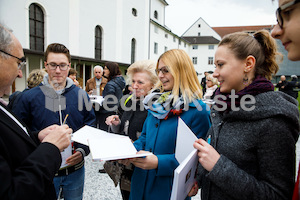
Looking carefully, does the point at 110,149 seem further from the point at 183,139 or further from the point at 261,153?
the point at 261,153

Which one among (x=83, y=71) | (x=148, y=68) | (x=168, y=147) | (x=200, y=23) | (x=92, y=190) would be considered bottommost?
(x=92, y=190)

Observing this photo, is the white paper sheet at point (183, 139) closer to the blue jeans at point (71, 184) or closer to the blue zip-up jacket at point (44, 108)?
the blue zip-up jacket at point (44, 108)

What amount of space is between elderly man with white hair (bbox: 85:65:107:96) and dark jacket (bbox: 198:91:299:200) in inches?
179

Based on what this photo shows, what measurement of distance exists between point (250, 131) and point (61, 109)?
1.75 metres

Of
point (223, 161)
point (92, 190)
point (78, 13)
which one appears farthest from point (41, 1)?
point (223, 161)

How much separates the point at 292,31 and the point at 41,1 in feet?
44.5

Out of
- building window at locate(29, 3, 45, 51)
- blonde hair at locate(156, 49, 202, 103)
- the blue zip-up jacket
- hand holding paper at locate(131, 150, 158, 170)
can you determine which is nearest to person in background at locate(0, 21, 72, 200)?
hand holding paper at locate(131, 150, 158, 170)

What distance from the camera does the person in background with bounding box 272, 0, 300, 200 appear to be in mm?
803

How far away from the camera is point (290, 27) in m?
0.83

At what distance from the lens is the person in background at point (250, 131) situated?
96 cm

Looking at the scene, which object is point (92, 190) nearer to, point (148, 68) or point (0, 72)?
point (148, 68)

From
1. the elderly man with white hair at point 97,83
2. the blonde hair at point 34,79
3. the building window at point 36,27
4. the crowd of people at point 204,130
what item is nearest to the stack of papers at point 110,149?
the crowd of people at point 204,130

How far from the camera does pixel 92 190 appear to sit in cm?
319

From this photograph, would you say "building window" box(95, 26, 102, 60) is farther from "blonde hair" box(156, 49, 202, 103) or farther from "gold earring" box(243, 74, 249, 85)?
"gold earring" box(243, 74, 249, 85)
